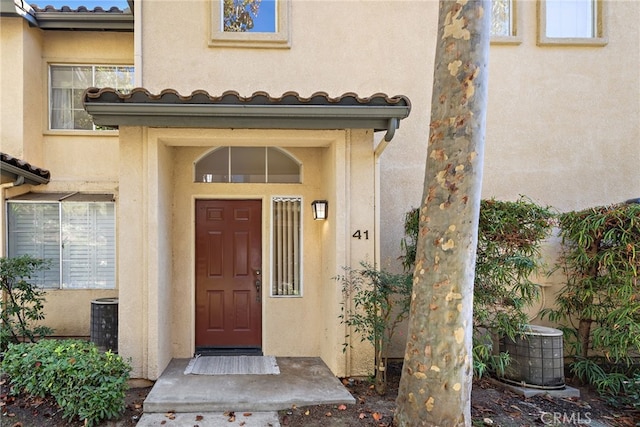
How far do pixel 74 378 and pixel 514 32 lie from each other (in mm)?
8148

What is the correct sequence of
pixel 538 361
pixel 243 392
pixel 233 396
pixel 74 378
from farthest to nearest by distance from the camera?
pixel 538 361 → pixel 243 392 → pixel 233 396 → pixel 74 378

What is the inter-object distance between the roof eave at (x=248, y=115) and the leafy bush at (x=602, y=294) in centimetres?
315

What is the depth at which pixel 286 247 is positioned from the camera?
6.63 metres

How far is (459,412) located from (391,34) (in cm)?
571

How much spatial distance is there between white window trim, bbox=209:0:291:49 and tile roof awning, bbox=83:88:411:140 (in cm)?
201

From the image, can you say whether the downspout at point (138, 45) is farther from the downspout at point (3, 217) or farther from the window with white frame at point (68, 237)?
the downspout at point (3, 217)

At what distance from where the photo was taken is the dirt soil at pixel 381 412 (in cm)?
435

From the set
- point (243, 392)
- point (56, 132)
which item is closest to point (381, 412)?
point (243, 392)

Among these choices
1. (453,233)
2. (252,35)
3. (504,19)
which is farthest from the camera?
(504,19)

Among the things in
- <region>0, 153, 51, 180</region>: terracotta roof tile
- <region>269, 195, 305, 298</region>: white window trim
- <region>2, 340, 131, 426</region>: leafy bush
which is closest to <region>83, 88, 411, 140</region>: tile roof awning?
<region>269, 195, 305, 298</region>: white window trim

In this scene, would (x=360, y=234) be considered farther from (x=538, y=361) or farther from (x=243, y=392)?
(x=538, y=361)

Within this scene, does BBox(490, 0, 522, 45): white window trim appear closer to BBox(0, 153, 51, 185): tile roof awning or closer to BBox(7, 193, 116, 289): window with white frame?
BBox(7, 193, 116, 289): window with white frame

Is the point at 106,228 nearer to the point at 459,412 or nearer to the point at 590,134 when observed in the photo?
the point at 459,412

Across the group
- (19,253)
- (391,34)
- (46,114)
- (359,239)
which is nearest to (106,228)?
(19,253)
